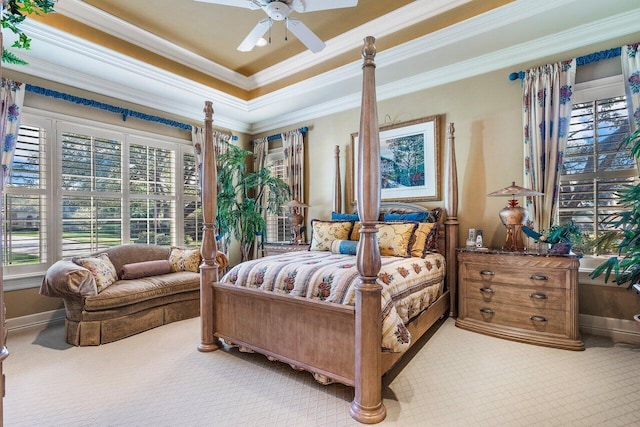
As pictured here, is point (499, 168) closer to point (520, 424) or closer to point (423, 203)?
point (423, 203)

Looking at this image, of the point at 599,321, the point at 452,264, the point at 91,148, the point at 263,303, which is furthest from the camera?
the point at 91,148

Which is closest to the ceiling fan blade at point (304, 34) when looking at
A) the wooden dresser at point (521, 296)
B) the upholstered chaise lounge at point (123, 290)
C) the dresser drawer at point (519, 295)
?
the wooden dresser at point (521, 296)

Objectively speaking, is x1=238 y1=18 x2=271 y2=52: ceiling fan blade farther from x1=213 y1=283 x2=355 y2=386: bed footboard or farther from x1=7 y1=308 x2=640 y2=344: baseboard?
x1=7 y1=308 x2=640 y2=344: baseboard

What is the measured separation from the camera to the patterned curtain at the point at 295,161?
5.29 m

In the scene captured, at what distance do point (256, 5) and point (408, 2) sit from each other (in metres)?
1.67

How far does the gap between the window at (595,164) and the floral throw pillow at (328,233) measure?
221cm

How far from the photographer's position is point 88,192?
4.00 metres

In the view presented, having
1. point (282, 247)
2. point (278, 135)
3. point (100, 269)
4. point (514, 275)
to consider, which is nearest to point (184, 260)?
point (100, 269)

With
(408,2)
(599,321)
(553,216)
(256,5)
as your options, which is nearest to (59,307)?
(256,5)

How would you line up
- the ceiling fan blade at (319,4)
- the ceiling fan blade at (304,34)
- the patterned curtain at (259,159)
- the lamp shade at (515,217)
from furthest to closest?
1. the patterned curtain at (259,159)
2. the lamp shade at (515,217)
3. the ceiling fan blade at (304,34)
4. the ceiling fan blade at (319,4)

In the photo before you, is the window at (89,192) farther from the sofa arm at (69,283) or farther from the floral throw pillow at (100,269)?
the sofa arm at (69,283)

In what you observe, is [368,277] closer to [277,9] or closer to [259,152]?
[277,9]

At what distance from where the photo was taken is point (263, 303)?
2566 millimetres

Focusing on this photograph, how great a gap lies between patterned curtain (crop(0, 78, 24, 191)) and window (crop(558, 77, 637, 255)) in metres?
5.61
